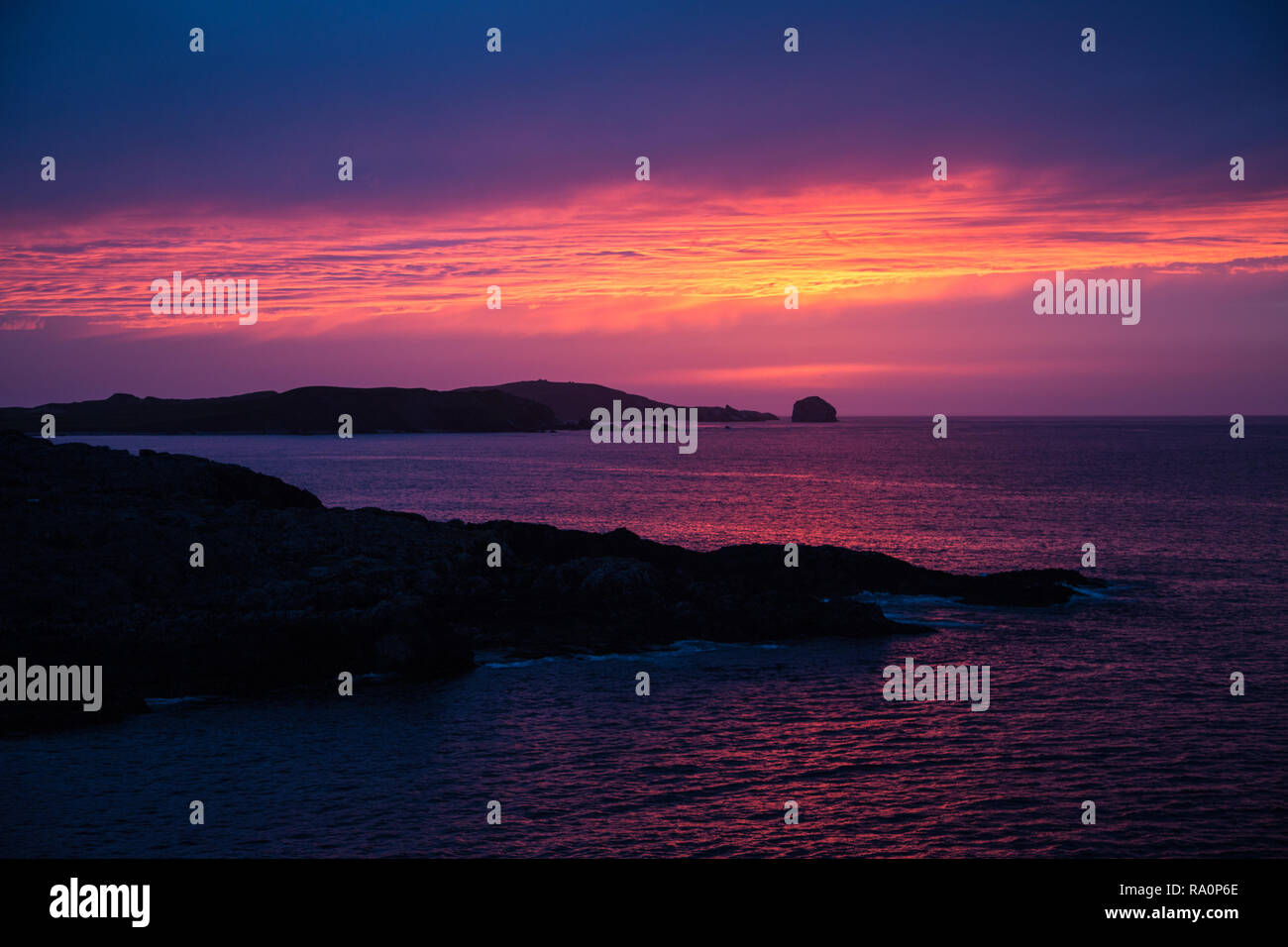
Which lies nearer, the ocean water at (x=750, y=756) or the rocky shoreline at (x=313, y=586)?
the ocean water at (x=750, y=756)

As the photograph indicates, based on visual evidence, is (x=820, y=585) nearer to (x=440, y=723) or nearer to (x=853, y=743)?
(x=853, y=743)

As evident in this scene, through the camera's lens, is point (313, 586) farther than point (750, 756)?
Yes

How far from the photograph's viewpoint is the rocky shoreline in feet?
105

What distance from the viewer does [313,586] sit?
123 feet

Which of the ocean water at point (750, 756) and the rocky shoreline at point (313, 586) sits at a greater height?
the rocky shoreline at point (313, 586)

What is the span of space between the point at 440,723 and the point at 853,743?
11.5m

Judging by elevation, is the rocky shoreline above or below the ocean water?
above

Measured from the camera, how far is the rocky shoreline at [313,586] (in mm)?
32062

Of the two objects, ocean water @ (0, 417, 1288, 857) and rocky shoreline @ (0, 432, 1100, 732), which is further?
rocky shoreline @ (0, 432, 1100, 732)

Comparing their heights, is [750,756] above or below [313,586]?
below
